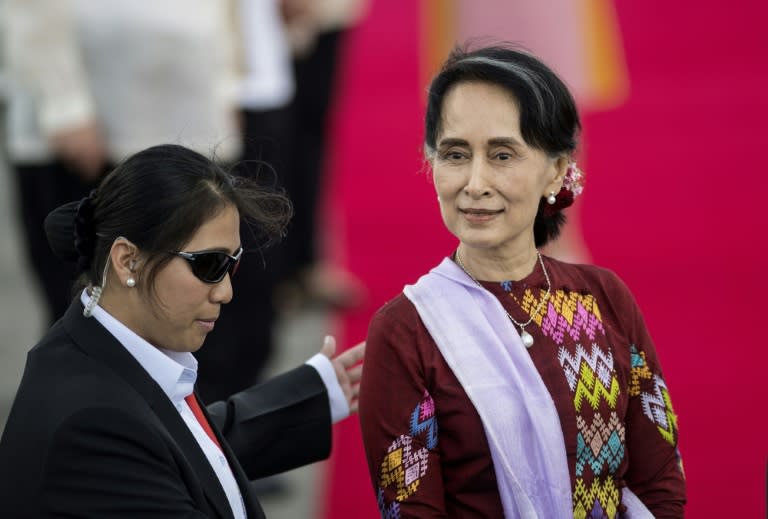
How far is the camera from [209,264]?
94.5 inches

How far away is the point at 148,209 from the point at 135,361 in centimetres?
27

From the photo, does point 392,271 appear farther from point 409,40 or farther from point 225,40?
point 409,40

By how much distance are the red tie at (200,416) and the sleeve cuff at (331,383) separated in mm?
380

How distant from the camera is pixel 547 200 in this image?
2.55 metres

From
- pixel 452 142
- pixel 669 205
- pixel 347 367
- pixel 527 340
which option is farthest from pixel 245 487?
pixel 669 205

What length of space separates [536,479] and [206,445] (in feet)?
2.01

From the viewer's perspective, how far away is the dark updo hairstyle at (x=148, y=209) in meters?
2.35

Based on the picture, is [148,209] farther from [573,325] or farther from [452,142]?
[573,325]

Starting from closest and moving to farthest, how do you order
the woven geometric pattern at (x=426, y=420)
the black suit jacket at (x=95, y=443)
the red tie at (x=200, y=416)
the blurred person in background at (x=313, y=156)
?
the black suit jacket at (x=95, y=443) → the woven geometric pattern at (x=426, y=420) → the red tie at (x=200, y=416) → the blurred person in background at (x=313, y=156)

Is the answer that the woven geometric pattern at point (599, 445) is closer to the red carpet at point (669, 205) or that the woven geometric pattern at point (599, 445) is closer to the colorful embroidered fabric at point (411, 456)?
the colorful embroidered fabric at point (411, 456)

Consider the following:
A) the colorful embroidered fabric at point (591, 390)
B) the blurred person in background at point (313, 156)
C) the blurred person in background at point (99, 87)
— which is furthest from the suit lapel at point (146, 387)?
the blurred person in background at point (313, 156)

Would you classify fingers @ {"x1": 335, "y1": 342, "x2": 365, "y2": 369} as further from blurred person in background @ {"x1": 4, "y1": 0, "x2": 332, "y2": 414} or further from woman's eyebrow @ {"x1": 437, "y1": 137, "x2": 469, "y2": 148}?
blurred person in background @ {"x1": 4, "y1": 0, "x2": 332, "y2": 414}

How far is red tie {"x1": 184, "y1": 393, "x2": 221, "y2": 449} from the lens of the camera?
2566 mm

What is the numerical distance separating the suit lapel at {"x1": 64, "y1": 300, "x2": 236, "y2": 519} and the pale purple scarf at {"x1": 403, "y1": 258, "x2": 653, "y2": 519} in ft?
1.55
